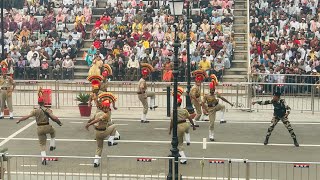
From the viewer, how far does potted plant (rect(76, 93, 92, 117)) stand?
25125 mm

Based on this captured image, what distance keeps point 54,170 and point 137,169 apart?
2.06m

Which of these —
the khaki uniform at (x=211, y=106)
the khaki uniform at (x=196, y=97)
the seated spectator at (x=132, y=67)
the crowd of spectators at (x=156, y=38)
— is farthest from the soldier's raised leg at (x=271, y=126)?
the seated spectator at (x=132, y=67)

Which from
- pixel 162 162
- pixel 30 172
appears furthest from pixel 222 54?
pixel 30 172

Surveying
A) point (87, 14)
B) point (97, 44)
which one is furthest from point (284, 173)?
point (87, 14)

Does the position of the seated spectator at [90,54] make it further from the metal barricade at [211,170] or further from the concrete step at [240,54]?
the metal barricade at [211,170]

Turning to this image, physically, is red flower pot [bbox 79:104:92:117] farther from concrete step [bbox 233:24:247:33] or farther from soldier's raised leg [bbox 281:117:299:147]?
concrete step [bbox 233:24:247:33]

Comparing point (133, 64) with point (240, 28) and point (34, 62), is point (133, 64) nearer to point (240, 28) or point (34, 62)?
point (34, 62)

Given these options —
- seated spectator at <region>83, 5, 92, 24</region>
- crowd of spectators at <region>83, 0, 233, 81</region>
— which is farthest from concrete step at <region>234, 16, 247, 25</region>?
seated spectator at <region>83, 5, 92, 24</region>

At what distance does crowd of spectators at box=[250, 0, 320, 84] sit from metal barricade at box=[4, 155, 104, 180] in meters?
12.4

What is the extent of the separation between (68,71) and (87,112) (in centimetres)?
779

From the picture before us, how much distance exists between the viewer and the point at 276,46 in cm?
3253

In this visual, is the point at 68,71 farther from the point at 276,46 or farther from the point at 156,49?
the point at 276,46

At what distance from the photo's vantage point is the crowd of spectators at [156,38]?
105 ft

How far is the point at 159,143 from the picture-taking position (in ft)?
69.7
